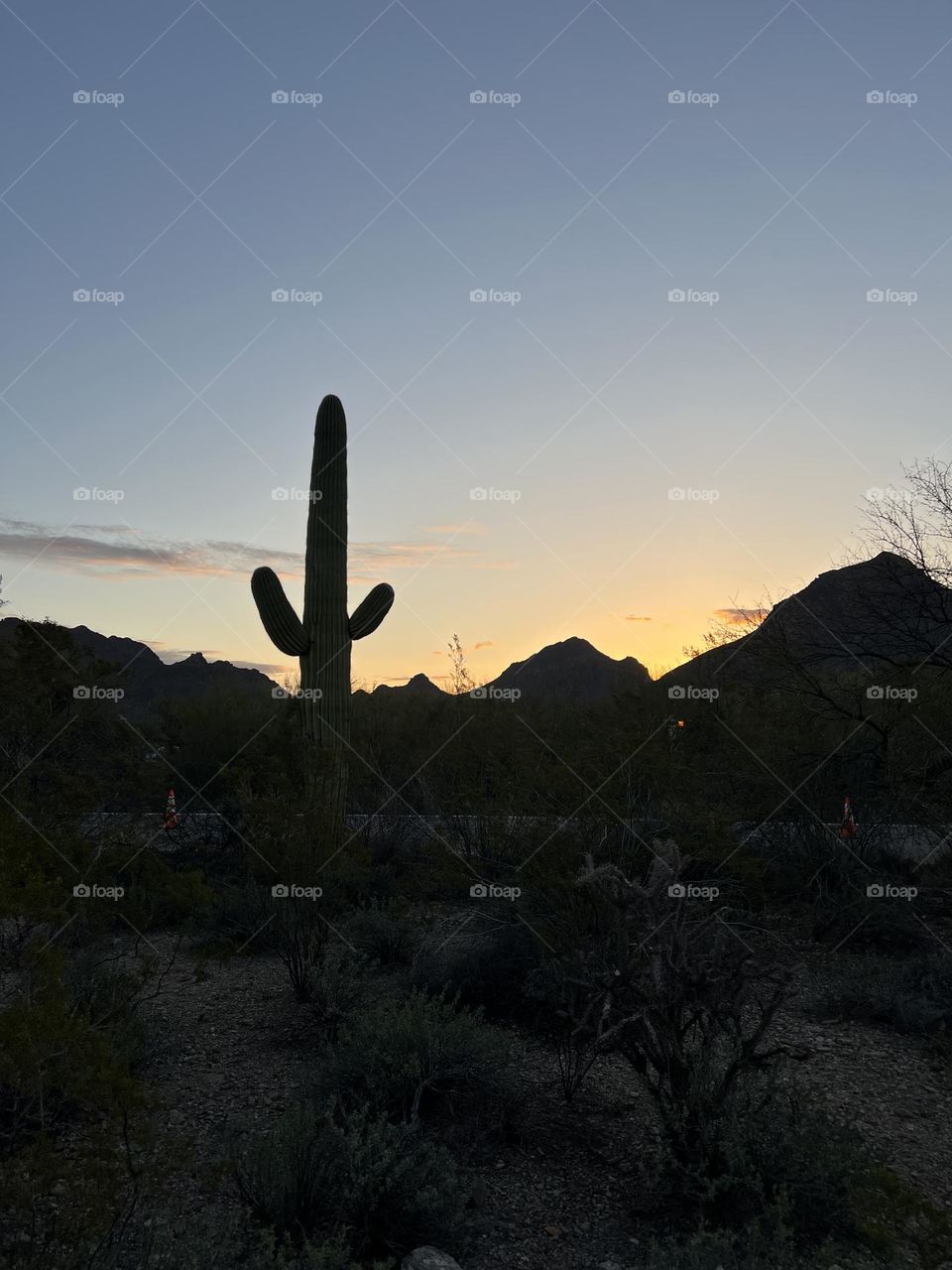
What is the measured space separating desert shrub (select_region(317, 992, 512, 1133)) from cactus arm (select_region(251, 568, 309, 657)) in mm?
6541

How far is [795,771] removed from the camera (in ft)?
36.2

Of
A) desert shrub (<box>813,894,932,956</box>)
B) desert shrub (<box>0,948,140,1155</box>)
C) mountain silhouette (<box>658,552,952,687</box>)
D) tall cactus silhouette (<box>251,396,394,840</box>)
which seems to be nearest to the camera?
desert shrub (<box>0,948,140,1155</box>)

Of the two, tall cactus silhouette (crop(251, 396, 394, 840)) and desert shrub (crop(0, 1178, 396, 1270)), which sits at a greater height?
tall cactus silhouette (crop(251, 396, 394, 840))

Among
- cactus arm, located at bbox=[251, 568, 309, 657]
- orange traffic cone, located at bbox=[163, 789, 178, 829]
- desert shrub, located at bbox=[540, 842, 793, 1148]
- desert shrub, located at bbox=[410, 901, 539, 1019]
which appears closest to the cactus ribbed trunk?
cactus arm, located at bbox=[251, 568, 309, 657]

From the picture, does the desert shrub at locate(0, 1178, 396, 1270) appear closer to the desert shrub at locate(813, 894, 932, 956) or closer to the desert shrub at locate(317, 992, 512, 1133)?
the desert shrub at locate(317, 992, 512, 1133)

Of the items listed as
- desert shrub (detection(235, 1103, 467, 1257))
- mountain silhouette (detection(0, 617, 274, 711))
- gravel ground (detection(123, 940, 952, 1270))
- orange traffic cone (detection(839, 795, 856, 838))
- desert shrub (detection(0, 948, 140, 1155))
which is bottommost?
gravel ground (detection(123, 940, 952, 1270))

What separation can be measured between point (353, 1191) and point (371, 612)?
9065 millimetres

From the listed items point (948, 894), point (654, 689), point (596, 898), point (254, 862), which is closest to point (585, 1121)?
point (596, 898)

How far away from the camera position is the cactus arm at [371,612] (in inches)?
505

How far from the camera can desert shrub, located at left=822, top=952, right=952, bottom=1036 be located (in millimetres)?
7141

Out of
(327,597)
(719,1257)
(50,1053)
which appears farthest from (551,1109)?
(327,597)

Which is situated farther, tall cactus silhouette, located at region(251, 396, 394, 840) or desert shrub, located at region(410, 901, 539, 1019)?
tall cactus silhouette, located at region(251, 396, 394, 840)

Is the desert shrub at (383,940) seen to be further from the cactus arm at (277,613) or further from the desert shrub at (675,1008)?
the cactus arm at (277,613)

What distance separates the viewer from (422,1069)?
18.5 ft
